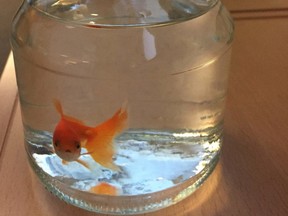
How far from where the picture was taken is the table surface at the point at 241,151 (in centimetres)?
48

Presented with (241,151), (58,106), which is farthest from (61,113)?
(241,151)

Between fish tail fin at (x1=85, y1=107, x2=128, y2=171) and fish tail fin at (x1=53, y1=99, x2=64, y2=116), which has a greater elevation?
fish tail fin at (x1=53, y1=99, x2=64, y2=116)

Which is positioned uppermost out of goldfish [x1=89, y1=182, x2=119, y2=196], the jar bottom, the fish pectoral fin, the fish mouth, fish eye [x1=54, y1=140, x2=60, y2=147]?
the fish pectoral fin

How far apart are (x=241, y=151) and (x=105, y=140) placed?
6.2 inches

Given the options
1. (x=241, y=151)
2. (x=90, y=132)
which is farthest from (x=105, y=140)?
(x=241, y=151)

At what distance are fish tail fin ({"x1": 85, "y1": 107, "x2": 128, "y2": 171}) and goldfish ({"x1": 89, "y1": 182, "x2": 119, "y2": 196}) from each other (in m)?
0.02

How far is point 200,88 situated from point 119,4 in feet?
0.35

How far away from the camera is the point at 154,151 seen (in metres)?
0.51

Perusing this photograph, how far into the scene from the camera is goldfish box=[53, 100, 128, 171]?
0.46 m

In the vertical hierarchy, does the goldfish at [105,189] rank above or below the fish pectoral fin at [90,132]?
below

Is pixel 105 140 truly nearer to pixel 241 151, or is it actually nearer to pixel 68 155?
pixel 68 155

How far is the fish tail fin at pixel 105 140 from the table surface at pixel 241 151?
0.16ft

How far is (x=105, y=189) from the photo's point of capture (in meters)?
0.48

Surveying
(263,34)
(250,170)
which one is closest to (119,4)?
(250,170)
